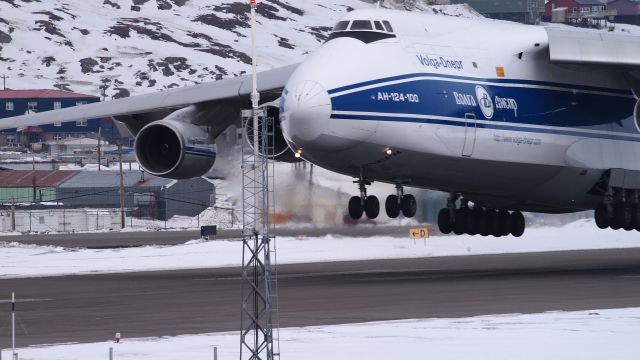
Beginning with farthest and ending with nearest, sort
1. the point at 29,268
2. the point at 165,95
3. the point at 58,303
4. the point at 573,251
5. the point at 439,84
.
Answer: the point at 573,251 < the point at 29,268 < the point at 165,95 < the point at 439,84 < the point at 58,303

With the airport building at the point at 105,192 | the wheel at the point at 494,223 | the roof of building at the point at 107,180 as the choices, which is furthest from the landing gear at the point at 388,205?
the roof of building at the point at 107,180

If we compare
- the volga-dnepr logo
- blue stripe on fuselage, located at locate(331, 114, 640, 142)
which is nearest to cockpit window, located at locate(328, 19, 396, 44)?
blue stripe on fuselage, located at locate(331, 114, 640, 142)

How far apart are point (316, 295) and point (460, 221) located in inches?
308

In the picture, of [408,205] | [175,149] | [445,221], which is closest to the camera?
[408,205]

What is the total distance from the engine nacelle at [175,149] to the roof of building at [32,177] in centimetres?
7477

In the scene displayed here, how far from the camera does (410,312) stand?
89.3 feet

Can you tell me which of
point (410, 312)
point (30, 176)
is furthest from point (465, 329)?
point (30, 176)

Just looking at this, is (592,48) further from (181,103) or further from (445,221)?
(181,103)

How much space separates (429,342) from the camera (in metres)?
22.4

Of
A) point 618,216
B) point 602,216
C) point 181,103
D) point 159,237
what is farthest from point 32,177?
point 618,216

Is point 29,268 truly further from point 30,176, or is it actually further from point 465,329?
point 30,176

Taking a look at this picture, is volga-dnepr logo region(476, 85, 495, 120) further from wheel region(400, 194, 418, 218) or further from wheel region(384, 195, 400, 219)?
wheel region(384, 195, 400, 219)

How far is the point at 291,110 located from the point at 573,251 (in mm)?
22452

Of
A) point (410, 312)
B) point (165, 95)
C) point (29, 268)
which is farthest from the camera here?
point (29, 268)
